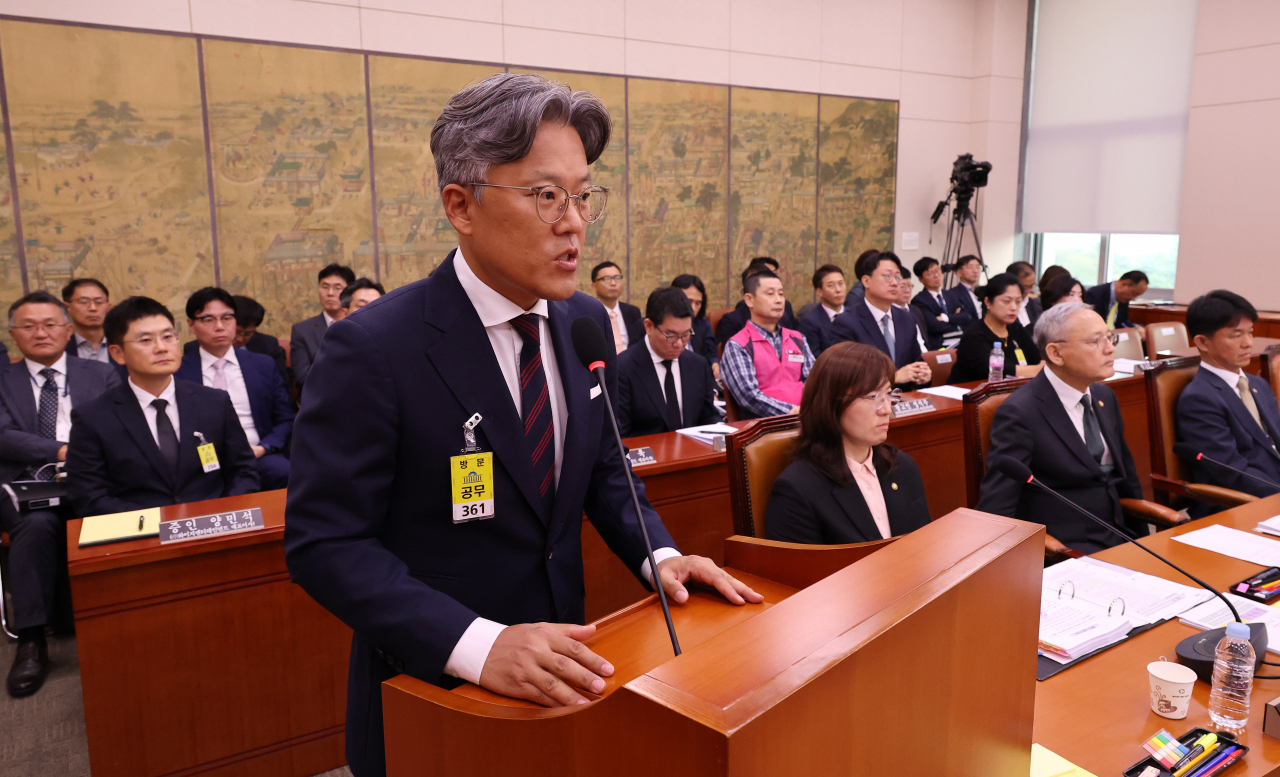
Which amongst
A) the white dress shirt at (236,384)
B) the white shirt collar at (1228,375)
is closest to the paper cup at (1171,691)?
the white shirt collar at (1228,375)

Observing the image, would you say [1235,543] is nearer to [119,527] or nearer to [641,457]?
[641,457]

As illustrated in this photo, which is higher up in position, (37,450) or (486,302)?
(486,302)

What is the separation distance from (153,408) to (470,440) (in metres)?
2.58

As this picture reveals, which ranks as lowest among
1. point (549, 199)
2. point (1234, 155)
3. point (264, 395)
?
point (264, 395)

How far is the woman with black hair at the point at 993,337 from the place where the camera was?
5.07 metres

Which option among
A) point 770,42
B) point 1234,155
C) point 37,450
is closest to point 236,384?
point 37,450

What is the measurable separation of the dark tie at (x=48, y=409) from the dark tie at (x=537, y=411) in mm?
3725

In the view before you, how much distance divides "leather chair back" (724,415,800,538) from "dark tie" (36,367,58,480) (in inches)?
133

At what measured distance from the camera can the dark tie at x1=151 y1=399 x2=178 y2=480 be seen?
3107 millimetres

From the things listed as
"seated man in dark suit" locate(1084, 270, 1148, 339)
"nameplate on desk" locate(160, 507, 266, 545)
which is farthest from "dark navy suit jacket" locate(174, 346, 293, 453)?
"seated man in dark suit" locate(1084, 270, 1148, 339)

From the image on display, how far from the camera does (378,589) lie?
103 cm

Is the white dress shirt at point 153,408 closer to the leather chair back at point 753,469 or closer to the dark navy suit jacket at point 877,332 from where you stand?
the leather chair back at point 753,469

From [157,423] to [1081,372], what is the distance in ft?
11.2

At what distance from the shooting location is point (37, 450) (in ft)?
12.0
